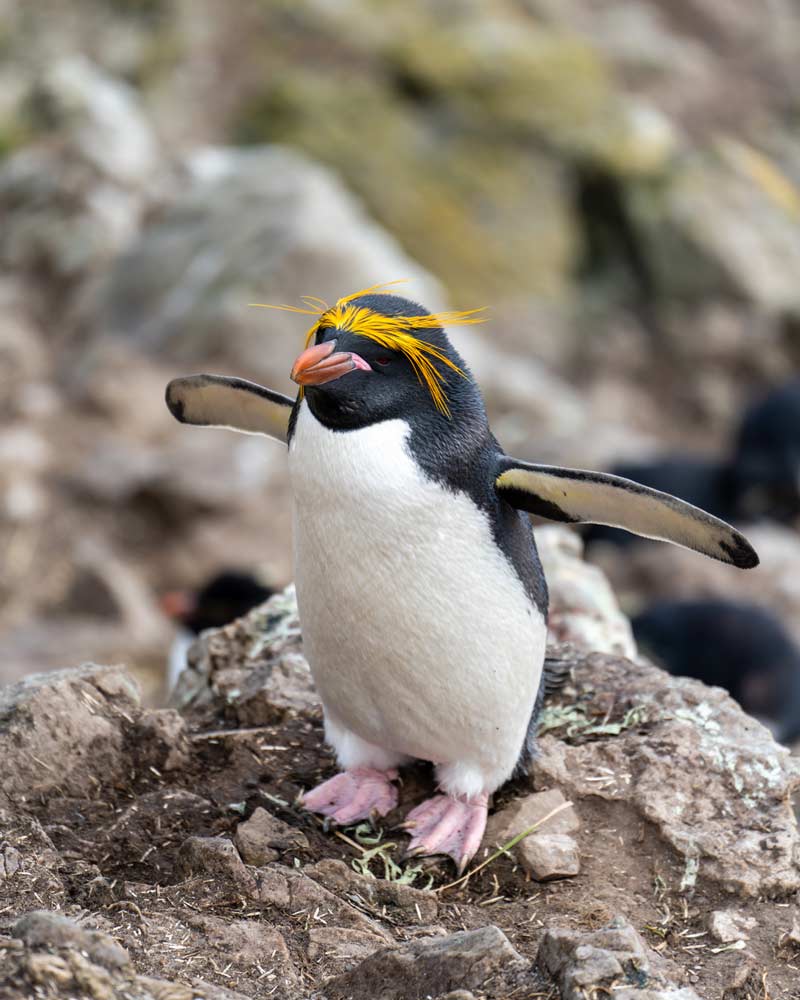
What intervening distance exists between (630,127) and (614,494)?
496 inches

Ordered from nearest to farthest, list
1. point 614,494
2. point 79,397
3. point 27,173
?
1. point 614,494
2. point 79,397
3. point 27,173

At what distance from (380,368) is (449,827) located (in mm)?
1234

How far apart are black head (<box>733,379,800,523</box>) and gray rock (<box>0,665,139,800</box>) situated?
24.6 ft

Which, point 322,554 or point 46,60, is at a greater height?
point 322,554

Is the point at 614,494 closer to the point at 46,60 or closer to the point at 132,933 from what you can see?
the point at 132,933

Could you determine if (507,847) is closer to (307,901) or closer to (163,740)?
(307,901)

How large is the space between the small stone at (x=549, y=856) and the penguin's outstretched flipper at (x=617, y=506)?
85 centimetres

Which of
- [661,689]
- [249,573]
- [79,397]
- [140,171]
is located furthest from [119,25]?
[661,689]

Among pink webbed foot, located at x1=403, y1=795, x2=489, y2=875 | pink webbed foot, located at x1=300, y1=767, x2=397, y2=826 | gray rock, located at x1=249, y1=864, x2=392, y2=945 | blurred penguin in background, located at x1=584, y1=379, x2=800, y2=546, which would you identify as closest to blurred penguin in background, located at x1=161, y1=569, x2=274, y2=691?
blurred penguin in background, located at x1=584, y1=379, x2=800, y2=546

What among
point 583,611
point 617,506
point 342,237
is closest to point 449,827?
point 617,506

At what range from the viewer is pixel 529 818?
3.48 m

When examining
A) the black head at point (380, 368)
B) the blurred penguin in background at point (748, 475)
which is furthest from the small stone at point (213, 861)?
the blurred penguin in background at point (748, 475)

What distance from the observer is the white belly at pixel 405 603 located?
310 centimetres

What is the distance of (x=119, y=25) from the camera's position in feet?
49.5
